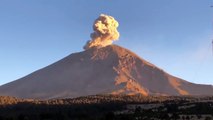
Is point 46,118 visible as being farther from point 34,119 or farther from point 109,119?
point 109,119

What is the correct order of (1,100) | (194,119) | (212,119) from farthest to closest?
(1,100), (194,119), (212,119)

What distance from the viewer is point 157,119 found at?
6506 cm

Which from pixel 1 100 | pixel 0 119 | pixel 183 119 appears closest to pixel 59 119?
pixel 0 119

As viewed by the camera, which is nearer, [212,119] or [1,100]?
[212,119]

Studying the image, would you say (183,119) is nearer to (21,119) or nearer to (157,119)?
(157,119)

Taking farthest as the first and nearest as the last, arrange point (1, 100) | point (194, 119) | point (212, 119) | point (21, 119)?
point (1, 100), point (21, 119), point (194, 119), point (212, 119)

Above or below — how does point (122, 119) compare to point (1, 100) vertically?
below

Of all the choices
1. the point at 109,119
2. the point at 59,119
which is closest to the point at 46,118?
the point at 59,119

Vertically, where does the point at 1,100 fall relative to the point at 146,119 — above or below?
above

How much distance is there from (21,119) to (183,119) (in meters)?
23.1

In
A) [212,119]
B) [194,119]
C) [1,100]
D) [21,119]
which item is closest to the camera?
[212,119]

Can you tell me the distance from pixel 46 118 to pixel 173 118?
20179 millimetres

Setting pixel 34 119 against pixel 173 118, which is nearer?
pixel 173 118

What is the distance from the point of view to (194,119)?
216ft
